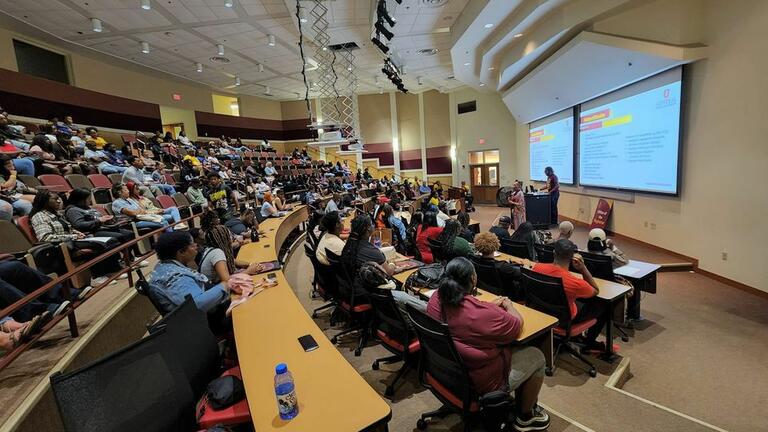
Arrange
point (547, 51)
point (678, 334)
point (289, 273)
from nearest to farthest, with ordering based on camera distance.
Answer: point (678, 334) → point (289, 273) → point (547, 51)

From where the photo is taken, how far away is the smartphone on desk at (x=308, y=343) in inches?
74.1

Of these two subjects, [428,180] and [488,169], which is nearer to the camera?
[488,169]

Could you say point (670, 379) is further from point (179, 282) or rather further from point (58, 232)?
point (58, 232)

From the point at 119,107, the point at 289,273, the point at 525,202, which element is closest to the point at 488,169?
the point at 525,202

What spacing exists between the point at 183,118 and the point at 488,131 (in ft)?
44.4

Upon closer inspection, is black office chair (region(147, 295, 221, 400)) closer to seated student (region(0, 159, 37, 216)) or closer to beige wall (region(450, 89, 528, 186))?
seated student (region(0, 159, 37, 216))

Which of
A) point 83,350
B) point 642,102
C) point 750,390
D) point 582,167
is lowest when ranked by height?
point 750,390

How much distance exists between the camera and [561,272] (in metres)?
2.77

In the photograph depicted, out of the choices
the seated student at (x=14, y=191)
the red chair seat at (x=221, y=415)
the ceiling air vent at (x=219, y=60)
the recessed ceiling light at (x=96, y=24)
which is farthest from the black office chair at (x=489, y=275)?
the ceiling air vent at (x=219, y=60)

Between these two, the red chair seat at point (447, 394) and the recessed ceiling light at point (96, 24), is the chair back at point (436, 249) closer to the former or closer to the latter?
the red chair seat at point (447, 394)

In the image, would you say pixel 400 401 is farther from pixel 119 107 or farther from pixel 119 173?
pixel 119 107

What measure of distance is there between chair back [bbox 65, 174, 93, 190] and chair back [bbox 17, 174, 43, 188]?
0.54 metres

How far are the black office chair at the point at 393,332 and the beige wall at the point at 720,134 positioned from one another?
477 cm

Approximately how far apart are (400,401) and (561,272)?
5.53ft
